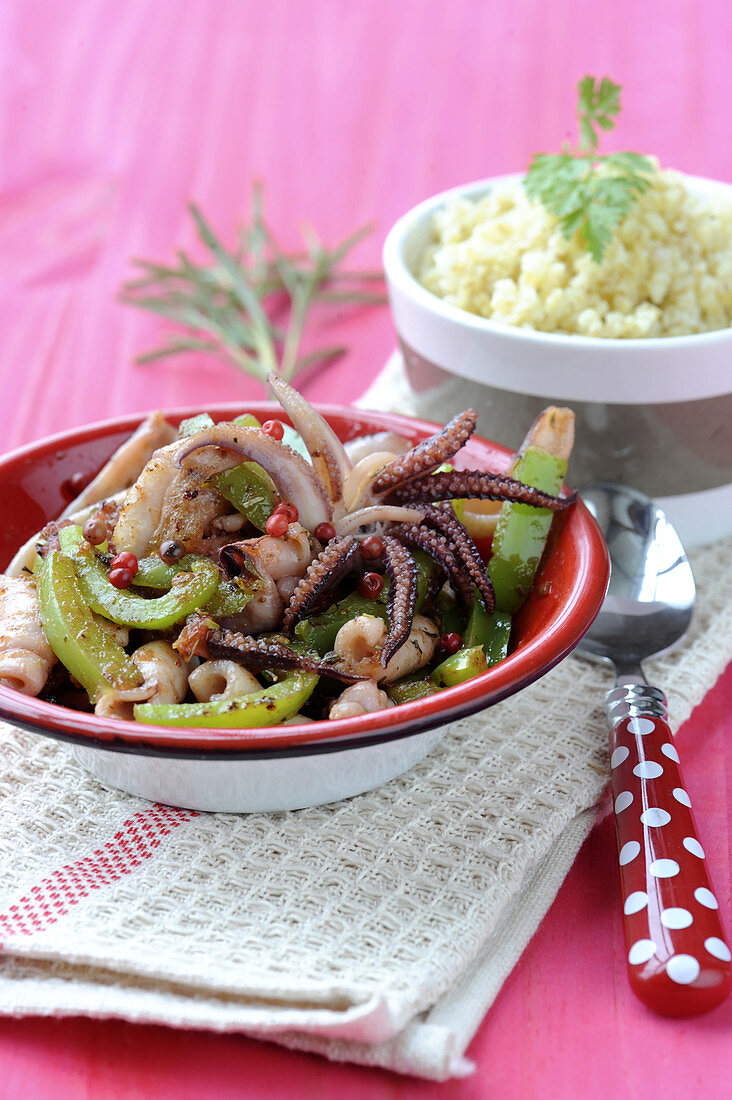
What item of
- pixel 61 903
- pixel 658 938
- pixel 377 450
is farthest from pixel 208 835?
pixel 377 450

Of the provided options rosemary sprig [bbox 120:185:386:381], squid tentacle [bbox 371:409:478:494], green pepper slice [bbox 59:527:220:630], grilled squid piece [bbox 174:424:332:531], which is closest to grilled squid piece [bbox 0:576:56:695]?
green pepper slice [bbox 59:527:220:630]

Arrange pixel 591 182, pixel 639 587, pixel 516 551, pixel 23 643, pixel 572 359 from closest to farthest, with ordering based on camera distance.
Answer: pixel 23 643 < pixel 516 551 < pixel 639 587 < pixel 572 359 < pixel 591 182

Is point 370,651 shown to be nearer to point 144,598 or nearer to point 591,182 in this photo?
point 144,598

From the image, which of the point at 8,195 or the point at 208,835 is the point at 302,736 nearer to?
the point at 208,835

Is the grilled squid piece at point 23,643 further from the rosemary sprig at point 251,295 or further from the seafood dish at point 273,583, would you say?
the rosemary sprig at point 251,295

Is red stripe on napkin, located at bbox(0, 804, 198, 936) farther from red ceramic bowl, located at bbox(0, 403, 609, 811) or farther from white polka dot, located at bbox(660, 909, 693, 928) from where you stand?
white polka dot, located at bbox(660, 909, 693, 928)

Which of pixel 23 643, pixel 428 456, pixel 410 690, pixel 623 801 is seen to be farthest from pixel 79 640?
pixel 623 801
